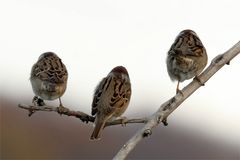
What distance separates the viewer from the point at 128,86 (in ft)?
33.7

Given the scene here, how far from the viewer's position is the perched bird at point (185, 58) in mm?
9891

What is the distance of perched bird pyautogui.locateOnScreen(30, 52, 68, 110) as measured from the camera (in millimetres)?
10492

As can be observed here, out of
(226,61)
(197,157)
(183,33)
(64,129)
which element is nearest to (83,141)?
(64,129)

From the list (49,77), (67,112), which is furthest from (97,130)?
(67,112)

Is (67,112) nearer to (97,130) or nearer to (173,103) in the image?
(173,103)

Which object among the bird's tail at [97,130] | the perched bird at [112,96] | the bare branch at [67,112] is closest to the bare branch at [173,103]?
the bare branch at [67,112]

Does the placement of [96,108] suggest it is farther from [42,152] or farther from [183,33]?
[42,152]

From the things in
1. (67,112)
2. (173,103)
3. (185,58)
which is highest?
(185,58)

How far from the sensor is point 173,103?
689 cm

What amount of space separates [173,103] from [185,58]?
335cm

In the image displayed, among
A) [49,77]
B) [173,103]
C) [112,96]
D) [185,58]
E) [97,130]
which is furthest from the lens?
[49,77]

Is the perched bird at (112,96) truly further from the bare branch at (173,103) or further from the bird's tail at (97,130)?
the bare branch at (173,103)

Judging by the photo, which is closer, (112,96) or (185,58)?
(112,96)

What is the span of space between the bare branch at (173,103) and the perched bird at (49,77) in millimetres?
3120
